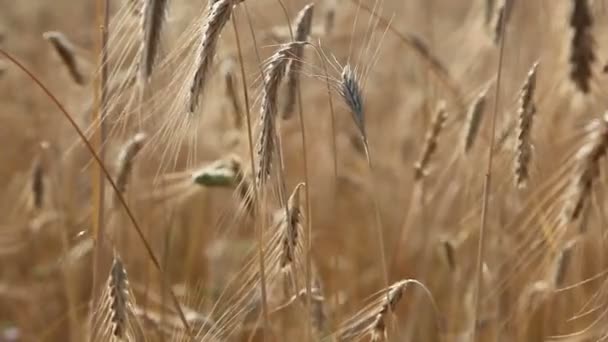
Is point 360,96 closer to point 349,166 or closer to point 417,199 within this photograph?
point 417,199

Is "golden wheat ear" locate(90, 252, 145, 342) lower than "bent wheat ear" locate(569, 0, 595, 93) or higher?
lower

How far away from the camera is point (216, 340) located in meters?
1.24

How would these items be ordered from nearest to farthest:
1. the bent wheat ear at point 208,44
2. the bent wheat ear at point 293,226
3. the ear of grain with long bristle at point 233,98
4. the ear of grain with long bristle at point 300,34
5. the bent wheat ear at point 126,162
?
the bent wheat ear at point 208,44
the bent wheat ear at point 293,226
the ear of grain with long bristle at point 300,34
the bent wheat ear at point 126,162
the ear of grain with long bristle at point 233,98

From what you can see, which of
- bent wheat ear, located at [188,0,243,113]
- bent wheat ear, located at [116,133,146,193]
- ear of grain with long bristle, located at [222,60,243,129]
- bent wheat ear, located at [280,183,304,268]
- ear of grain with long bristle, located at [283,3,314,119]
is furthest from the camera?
ear of grain with long bristle, located at [222,60,243,129]

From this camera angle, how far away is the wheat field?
3.97 ft

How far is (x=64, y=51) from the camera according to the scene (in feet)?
5.23

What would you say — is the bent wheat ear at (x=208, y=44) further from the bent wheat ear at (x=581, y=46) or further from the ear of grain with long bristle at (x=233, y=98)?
the bent wheat ear at (x=581, y=46)

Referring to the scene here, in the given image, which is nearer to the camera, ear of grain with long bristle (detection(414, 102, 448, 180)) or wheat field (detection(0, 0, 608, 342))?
wheat field (detection(0, 0, 608, 342))

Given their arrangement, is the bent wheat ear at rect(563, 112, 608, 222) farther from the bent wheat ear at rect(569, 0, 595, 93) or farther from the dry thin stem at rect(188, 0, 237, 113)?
the dry thin stem at rect(188, 0, 237, 113)

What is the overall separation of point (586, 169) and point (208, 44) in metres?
0.48

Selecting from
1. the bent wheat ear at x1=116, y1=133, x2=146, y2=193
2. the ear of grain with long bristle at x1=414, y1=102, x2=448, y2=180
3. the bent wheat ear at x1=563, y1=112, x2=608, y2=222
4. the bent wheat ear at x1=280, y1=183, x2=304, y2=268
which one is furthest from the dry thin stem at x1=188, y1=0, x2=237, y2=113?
the ear of grain with long bristle at x1=414, y1=102, x2=448, y2=180

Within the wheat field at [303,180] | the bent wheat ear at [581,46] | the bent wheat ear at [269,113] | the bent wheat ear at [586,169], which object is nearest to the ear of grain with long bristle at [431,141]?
the wheat field at [303,180]

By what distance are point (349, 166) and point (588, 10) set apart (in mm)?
1443

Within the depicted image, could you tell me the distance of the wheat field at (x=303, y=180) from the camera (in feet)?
3.97
